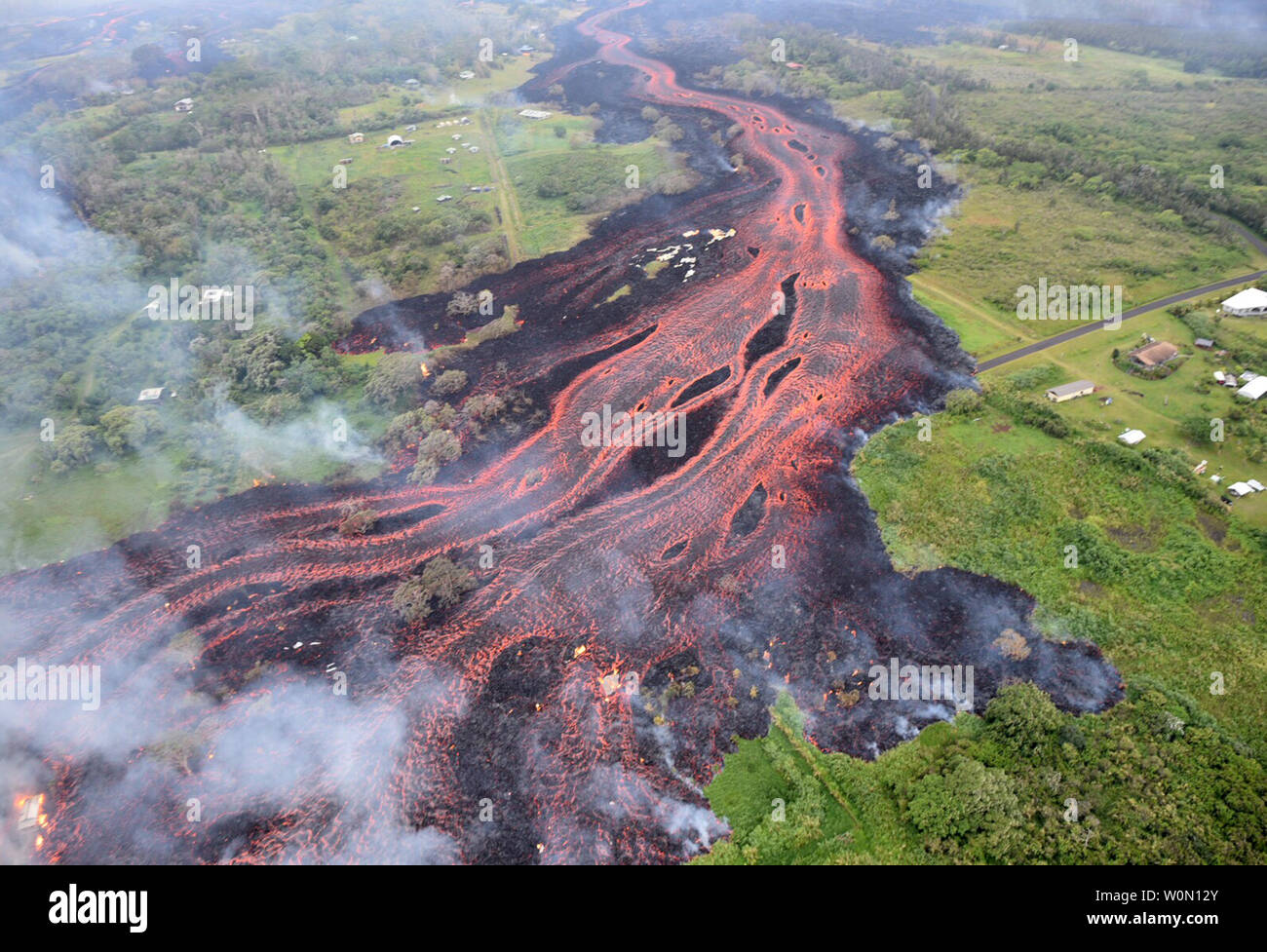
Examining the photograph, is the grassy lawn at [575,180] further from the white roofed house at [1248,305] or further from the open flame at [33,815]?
the white roofed house at [1248,305]

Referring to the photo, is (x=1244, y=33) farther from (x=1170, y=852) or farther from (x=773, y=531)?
(x=1170, y=852)

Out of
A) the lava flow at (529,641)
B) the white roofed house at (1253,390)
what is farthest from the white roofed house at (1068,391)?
the white roofed house at (1253,390)

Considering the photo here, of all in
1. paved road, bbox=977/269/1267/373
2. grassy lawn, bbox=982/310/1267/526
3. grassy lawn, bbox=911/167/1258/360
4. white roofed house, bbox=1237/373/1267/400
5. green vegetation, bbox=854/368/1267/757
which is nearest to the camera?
green vegetation, bbox=854/368/1267/757

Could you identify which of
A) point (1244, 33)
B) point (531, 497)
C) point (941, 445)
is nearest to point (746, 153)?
point (941, 445)

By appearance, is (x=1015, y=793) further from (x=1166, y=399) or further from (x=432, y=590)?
(x=1166, y=399)

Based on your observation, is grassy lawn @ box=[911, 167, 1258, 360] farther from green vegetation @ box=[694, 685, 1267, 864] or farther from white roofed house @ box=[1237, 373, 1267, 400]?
green vegetation @ box=[694, 685, 1267, 864]

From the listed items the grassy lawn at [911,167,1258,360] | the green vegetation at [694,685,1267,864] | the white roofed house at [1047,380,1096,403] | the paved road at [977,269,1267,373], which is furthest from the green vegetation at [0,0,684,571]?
the white roofed house at [1047,380,1096,403]

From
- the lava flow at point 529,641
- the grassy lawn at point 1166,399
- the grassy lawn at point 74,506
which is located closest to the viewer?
the lava flow at point 529,641
